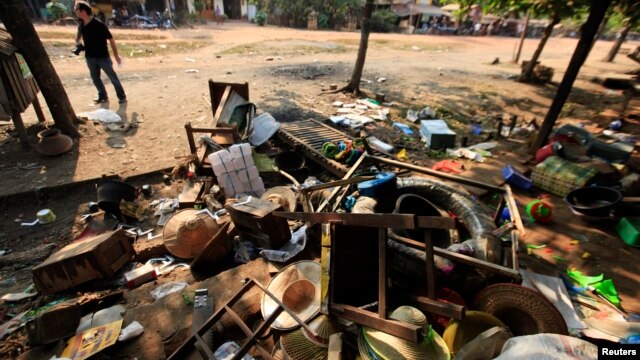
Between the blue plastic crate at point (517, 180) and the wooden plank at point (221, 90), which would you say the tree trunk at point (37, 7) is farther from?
the blue plastic crate at point (517, 180)

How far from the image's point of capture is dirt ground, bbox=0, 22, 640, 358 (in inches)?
165

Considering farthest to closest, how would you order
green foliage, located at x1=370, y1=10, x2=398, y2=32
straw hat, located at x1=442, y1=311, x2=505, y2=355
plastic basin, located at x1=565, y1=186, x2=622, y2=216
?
green foliage, located at x1=370, y1=10, x2=398, y2=32
plastic basin, located at x1=565, y1=186, x2=622, y2=216
straw hat, located at x1=442, y1=311, x2=505, y2=355

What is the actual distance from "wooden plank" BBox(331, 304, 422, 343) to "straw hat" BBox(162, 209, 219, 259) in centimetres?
223

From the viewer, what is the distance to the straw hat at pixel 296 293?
2.86m

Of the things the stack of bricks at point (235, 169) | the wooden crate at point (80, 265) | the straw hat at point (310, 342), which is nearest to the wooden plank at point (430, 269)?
the straw hat at point (310, 342)

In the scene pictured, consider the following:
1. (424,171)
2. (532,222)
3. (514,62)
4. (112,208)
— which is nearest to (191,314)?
(112,208)

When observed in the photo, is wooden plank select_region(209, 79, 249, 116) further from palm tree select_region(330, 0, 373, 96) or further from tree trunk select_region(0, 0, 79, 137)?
palm tree select_region(330, 0, 373, 96)

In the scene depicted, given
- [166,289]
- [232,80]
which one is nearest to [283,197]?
[166,289]

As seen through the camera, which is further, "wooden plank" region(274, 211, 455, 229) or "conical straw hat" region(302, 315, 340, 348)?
"conical straw hat" region(302, 315, 340, 348)

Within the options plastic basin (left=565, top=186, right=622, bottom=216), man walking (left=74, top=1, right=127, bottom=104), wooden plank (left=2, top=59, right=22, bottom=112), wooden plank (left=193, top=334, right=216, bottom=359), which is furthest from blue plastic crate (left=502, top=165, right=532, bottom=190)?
man walking (left=74, top=1, right=127, bottom=104)

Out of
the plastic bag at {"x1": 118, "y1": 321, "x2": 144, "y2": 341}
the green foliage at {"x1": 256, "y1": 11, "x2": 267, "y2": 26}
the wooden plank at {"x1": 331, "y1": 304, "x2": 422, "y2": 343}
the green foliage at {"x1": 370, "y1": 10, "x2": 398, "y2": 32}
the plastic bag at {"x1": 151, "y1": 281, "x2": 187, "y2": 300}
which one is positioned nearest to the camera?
the wooden plank at {"x1": 331, "y1": 304, "x2": 422, "y2": 343}

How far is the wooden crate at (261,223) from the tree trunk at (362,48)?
6876 mm

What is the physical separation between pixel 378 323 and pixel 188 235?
9.11ft

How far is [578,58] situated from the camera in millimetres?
5520
